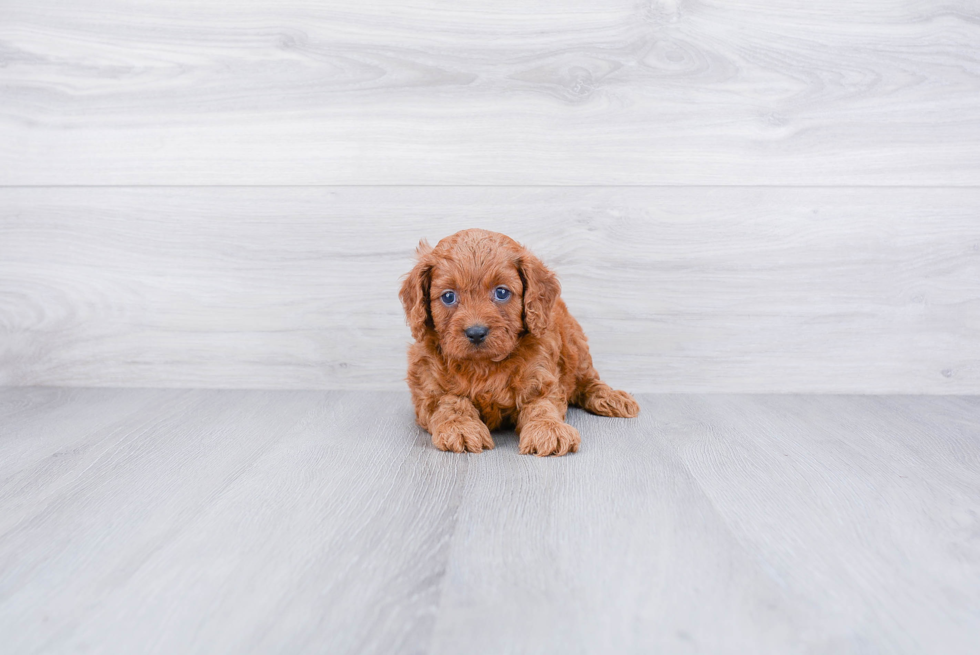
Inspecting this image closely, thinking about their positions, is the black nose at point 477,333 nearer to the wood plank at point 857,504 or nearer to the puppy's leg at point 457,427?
the puppy's leg at point 457,427

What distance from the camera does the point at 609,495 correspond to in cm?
137

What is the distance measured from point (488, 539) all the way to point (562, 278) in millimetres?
1316

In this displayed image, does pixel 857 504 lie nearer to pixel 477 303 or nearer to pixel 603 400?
pixel 603 400

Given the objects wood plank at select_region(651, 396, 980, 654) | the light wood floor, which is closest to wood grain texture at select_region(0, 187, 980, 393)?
wood plank at select_region(651, 396, 980, 654)

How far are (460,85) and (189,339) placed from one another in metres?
1.37

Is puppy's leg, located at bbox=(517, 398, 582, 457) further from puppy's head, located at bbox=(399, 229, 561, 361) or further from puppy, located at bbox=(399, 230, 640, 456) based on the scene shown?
puppy's head, located at bbox=(399, 229, 561, 361)

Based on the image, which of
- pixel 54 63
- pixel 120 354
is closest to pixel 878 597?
pixel 120 354

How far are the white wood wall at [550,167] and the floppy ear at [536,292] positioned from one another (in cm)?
52

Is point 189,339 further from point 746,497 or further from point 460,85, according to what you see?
point 746,497

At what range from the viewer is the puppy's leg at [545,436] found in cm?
163

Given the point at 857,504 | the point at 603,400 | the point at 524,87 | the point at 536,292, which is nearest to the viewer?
the point at 857,504

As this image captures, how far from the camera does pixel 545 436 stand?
164 cm

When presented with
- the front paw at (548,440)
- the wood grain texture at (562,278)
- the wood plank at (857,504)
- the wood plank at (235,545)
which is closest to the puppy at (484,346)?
the front paw at (548,440)

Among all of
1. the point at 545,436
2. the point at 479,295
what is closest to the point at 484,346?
the point at 479,295
